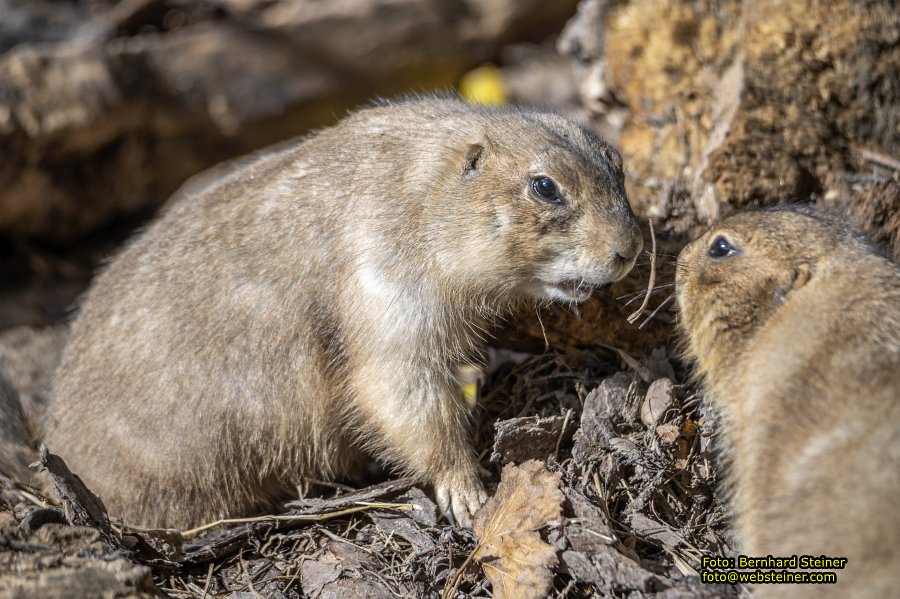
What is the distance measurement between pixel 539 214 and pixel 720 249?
1.05m

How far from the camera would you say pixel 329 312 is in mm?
5234

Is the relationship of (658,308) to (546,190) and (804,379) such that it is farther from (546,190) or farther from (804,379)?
(804,379)

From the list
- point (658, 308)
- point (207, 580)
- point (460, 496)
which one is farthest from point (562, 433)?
point (207, 580)

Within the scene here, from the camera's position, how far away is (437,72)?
1040cm

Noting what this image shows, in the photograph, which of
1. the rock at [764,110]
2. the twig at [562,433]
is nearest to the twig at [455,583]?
the twig at [562,433]

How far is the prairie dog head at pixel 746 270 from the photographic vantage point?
14.8 feet

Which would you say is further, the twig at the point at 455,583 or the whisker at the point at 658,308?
the whisker at the point at 658,308

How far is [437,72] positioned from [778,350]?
7092 mm

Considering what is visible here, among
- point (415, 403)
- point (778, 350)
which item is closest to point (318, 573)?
point (415, 403)

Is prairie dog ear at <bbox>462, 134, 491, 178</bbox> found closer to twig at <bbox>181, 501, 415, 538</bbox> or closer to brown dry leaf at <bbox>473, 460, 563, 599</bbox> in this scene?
brown dry leaf at <bbox>473, 460, 563, 599</bbox>

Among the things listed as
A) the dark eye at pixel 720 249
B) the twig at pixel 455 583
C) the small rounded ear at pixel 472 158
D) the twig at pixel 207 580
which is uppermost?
the small rounded ear at pixel 472 158

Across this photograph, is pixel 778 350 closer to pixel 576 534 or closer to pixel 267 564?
pixel 576 534

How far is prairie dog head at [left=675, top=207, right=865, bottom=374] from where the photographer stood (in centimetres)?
452

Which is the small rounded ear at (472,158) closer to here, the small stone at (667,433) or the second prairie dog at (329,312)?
the second prairie dog at (329,312)
